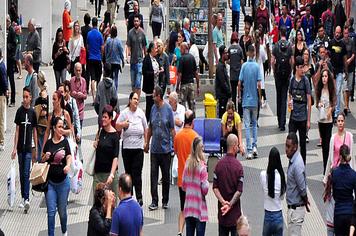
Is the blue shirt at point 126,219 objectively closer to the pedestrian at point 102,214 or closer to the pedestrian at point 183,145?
the pedestrian at point 102,214

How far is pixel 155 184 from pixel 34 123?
2109 mm

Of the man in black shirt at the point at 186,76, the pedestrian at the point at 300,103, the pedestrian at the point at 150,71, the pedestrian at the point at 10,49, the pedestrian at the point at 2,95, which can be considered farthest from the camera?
the pedestrian at the point at 10,49

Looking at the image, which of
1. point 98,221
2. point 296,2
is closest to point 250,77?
point 98,221

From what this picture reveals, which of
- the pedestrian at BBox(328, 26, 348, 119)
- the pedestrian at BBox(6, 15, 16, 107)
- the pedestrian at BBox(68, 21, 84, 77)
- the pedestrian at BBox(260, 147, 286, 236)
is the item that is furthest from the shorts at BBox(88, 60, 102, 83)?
the pedestrian at BBox(260, 147, 286, 236)

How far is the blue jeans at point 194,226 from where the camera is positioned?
16688mm

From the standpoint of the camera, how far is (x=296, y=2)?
44.4 metres

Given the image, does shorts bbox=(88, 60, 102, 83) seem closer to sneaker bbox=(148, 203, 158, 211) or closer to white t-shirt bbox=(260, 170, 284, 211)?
sneaker bbox=(148, 203, 158, 211)

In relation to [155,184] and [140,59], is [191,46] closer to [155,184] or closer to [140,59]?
[140,59]

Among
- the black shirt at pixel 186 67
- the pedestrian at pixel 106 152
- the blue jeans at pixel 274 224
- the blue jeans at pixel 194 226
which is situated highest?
the black shirt at pixel 186 67

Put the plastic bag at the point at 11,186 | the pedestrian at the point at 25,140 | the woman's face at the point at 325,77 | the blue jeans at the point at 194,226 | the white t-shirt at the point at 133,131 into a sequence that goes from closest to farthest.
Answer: the blue jeans at the point at 194,226, the plastic bag at the point at 11,186, the white t-shirt at the point at 133,131, the pedestrian at the point at 25,140, the woman's face at the point at 325,77

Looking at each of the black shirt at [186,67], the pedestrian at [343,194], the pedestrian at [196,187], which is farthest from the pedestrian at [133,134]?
the black shirt at [186,67]

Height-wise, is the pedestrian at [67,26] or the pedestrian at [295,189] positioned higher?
the pedestrian at [67,26]

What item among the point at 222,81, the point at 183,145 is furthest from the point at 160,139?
the point at 222,81

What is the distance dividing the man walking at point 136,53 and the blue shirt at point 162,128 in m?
8.00
